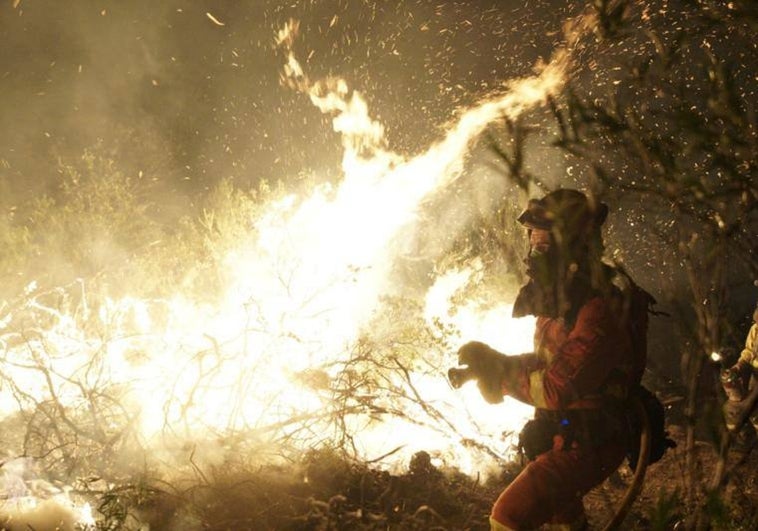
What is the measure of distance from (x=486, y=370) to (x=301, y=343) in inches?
105

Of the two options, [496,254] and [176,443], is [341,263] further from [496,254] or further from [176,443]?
[176,443]

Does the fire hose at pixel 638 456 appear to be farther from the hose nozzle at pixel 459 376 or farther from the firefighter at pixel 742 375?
the firefighter at pixel 742 375

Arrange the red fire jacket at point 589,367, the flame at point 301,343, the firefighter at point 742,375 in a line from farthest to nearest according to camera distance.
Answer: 1. the firefighter at point 742,375
2. the flame at point 301,343
3. the red fire jacket at point 589,367

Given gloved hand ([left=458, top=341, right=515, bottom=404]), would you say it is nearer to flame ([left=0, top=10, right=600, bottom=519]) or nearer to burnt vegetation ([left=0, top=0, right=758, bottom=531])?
burnt vegetation ([left=0, top=0, right=758, bottom=531])

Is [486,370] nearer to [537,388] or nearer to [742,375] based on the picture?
[537,388]

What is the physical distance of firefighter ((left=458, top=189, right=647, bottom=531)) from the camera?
2881 millimetres

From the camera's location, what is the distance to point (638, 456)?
3133 millimetres

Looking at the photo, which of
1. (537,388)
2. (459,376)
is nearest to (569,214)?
(537,388)

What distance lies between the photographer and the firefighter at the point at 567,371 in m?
2.88

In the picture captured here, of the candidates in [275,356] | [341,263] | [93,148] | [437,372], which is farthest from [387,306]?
[93,148]

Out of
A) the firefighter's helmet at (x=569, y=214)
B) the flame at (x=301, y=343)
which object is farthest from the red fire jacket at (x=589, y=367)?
the flame at (x=301, y=343)

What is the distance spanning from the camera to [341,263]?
8.06 meters

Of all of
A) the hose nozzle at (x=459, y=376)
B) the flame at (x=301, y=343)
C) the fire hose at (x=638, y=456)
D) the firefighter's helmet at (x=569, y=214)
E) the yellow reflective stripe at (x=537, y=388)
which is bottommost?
the fire hose at (x=638, y=456)

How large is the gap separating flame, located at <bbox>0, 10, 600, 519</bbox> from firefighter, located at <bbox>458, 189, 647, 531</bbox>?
1.17 meters
